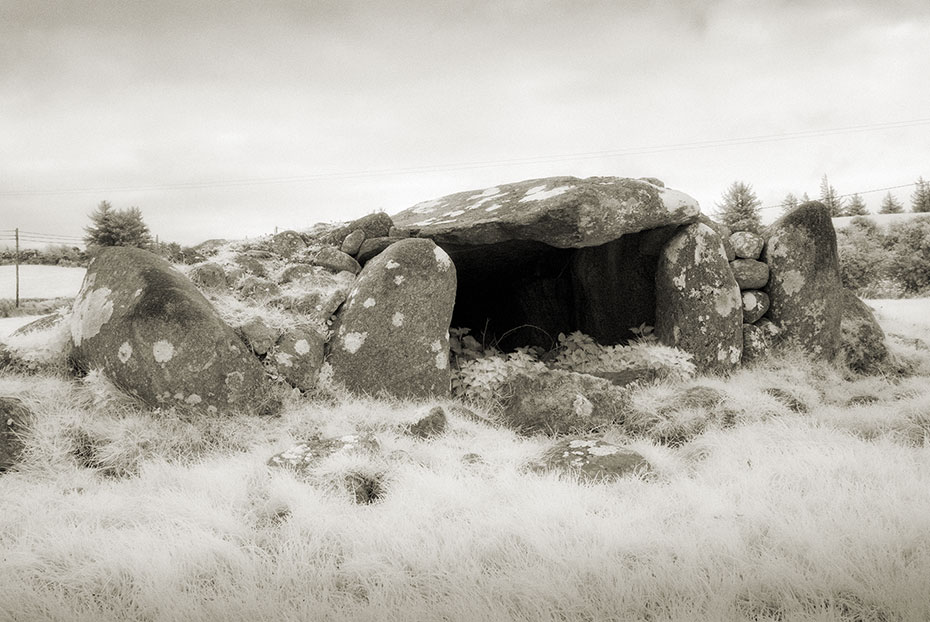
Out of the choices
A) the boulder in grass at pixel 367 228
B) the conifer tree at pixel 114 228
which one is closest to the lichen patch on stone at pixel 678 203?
the boulder in grass at pixel 367 228

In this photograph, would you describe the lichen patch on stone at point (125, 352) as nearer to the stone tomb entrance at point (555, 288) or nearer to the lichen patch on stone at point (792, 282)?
the stone tomb entrance at point (555, 288)

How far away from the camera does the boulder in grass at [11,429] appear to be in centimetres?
443

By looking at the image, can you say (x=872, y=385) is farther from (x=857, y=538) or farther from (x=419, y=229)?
(x=419, y=229)

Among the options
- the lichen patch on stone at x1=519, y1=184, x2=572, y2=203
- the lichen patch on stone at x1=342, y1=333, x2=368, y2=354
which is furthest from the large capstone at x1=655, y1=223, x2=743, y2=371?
the lichen patch on stone at x1=342, y1=333, x2=368, y2=354

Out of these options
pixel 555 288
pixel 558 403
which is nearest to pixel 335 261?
pixel 558 403

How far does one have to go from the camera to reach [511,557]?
111 inches

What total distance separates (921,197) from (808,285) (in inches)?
2079

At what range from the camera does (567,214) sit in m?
6.70

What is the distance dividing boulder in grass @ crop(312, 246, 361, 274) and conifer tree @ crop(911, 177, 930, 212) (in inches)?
2186

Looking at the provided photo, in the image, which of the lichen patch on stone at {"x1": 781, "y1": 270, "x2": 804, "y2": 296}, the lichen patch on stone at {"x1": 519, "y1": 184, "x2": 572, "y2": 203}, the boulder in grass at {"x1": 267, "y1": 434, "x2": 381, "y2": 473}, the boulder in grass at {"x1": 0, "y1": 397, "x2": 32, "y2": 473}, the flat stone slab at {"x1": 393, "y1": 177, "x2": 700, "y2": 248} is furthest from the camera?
the lichen patch on stone at {"x1": 781, "y1": 270, "x2": 804, "y2": 296}

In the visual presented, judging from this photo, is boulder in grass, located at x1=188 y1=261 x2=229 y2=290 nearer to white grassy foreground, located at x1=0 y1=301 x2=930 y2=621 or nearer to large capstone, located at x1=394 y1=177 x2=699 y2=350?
white grassy foreground, located at x1=0 y1=301 x2=930 y2=621

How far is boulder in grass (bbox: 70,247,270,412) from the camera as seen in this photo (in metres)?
5.01

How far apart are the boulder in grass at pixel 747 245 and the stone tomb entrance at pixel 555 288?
1119 mm

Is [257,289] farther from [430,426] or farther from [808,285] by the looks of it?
[808,285]
